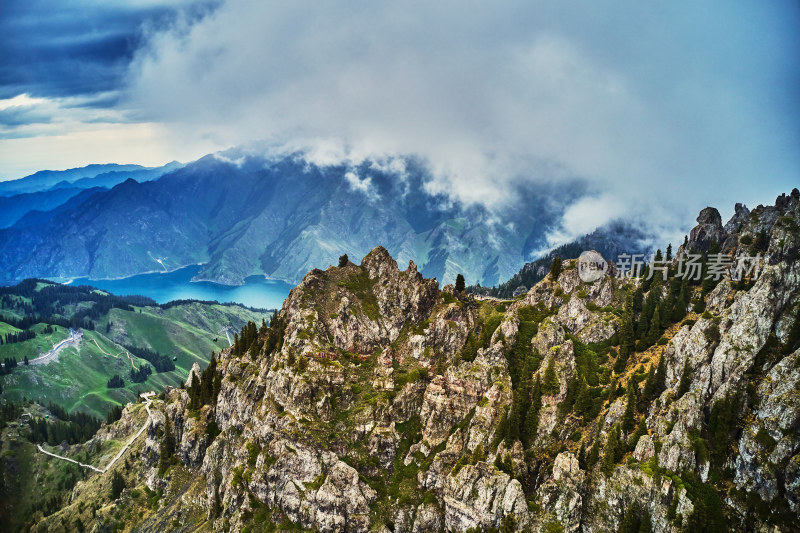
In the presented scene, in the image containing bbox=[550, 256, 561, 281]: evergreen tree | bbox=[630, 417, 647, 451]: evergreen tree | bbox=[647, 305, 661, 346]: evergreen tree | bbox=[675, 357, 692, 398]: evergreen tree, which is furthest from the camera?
bbox=[550, 256, 561, 281]: evergreen tree

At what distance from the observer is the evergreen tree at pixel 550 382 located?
4240 inches

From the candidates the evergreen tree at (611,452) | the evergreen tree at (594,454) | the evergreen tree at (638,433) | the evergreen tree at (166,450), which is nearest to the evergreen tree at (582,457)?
A: the evergreen tree at (594,454)

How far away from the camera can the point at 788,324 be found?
87.4 m

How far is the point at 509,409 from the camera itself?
109500 mm

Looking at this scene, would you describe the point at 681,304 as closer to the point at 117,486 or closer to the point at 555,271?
the point at 555,271

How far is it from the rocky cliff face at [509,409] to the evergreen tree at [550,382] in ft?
0.88

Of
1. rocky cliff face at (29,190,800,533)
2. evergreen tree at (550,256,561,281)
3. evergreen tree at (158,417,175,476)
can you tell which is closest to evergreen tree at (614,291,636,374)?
rocky cliff face at (29,190,800,533)

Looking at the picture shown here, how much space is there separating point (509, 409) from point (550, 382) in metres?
9.79

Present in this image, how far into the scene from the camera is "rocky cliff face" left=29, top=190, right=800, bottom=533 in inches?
3238

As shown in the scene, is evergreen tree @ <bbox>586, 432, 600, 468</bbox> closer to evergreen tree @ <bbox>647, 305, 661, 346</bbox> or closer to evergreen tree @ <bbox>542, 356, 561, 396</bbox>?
evergreen tree @ <bbox>542, 356, 561, 396</bbox>

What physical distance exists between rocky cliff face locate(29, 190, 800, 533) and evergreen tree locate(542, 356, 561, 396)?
268 mm

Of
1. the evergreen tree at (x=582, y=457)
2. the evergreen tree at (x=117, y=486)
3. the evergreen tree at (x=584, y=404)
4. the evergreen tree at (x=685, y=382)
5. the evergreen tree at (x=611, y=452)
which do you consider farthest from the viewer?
the evergreen tree at (x=117, y=486)

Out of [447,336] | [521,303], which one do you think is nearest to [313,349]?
[447,336]

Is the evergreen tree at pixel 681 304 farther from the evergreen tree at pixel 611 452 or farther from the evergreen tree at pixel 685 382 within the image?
the evergreen tree at pixel 611 452
